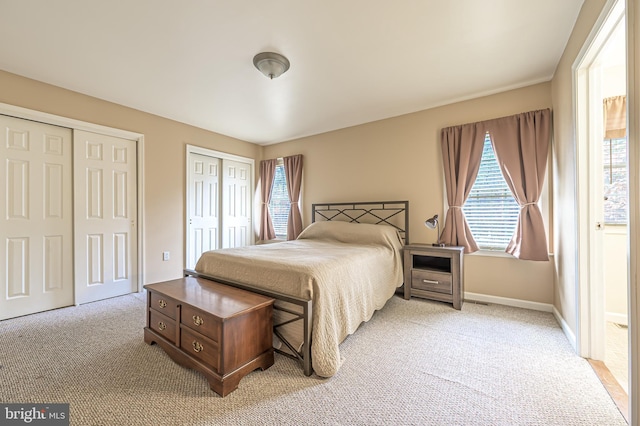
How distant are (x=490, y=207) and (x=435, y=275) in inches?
41.2

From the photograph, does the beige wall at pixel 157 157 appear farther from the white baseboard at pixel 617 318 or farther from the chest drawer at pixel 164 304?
the white baseboard at pixel 617 318

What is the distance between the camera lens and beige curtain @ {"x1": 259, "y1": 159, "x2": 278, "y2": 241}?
5020mm

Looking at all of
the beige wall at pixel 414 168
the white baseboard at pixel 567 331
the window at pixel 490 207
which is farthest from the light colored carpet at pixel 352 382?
the window at pixel 490 207

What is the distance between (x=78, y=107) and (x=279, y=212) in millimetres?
3105

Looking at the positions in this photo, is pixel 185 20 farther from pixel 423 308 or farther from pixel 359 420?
pixel 423 308

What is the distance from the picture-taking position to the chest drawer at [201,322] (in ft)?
5.22

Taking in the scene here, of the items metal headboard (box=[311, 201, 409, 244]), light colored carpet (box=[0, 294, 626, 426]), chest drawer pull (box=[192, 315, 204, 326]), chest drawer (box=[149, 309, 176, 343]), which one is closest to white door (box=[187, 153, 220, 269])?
metal headboard (box=[311, 201, 409, 244])

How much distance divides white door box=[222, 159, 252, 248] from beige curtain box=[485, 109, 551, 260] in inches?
160

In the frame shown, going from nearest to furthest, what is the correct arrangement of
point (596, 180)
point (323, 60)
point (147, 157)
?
point (596, 180) < point (323, 60) < point (147, 157)

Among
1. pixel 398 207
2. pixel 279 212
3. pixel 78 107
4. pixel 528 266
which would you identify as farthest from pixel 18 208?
pixel 528 266

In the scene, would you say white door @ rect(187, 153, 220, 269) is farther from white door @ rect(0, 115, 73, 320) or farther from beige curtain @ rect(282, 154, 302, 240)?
white door @ rect(0, 115, 73, 320)

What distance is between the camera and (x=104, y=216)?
322 centimetres

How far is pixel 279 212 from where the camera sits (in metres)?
5.03

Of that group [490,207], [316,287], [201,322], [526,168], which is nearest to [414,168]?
[490,207]
